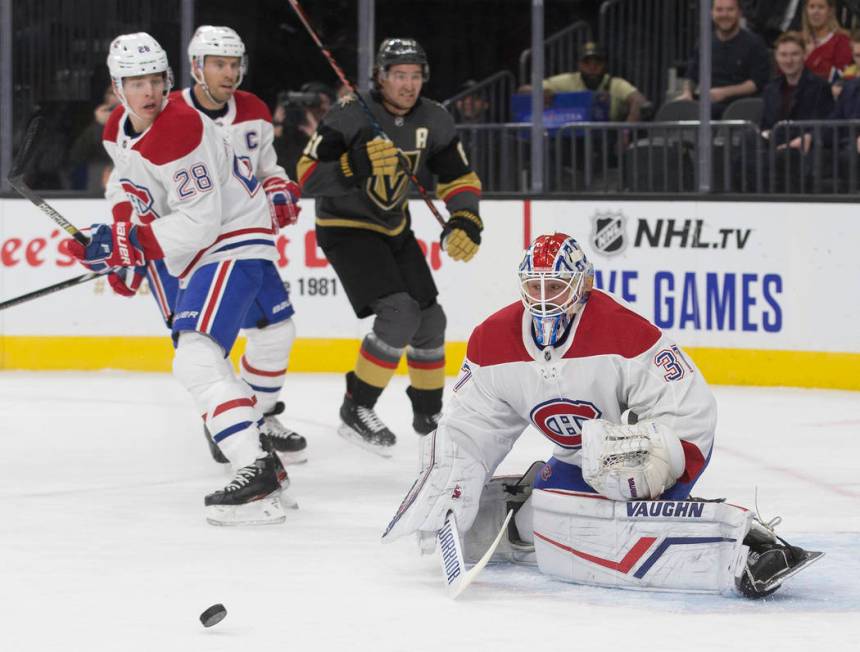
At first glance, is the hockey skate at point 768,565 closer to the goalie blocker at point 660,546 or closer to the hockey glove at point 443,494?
the goalie blocker at point 660,546

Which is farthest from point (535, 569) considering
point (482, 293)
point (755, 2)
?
point (755, 2)

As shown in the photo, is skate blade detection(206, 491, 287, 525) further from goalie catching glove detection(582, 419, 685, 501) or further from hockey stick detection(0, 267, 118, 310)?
goalie catching glove detection(582, 419, 685, 501)

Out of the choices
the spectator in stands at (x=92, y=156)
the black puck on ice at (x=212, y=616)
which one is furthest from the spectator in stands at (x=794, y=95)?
the black puck on ice at (x=212, y=616)

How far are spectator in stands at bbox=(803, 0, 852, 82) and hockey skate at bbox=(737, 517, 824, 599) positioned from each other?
14.5 ft

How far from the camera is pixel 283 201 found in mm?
4836

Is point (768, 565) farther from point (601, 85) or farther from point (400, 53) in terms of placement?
point (601, 85)

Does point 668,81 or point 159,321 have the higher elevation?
point 668,81

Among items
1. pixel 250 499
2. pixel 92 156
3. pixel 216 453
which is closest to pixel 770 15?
pixel 92 156

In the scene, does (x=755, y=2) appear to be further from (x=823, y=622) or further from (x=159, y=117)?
(x=823, y=622)

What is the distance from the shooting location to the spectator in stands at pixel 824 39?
7277mm

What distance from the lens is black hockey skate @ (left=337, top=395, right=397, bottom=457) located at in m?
5.13

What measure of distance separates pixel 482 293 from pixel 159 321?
1405 mm

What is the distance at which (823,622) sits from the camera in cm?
303

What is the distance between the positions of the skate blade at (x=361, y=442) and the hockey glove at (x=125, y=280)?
2.86 ft
